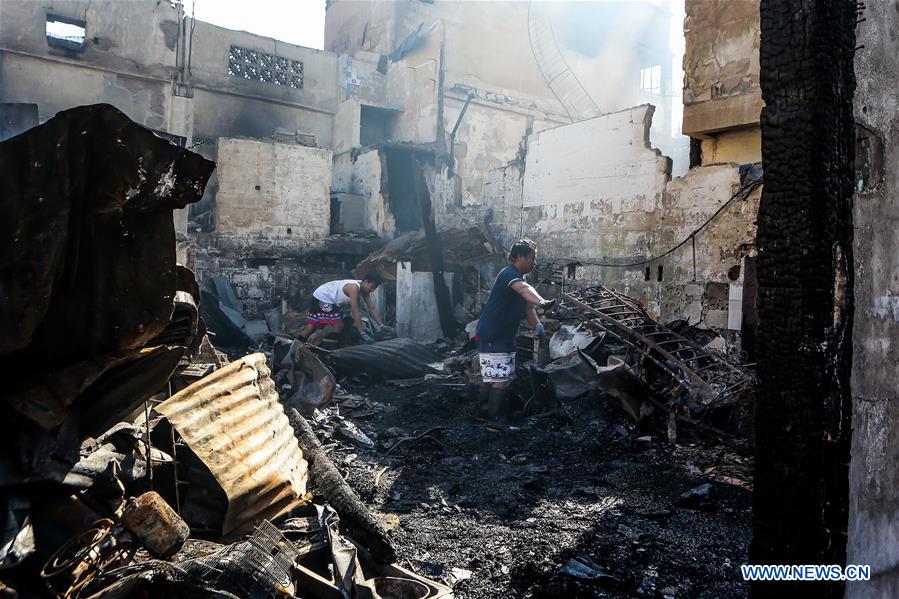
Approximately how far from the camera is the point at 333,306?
9.34m

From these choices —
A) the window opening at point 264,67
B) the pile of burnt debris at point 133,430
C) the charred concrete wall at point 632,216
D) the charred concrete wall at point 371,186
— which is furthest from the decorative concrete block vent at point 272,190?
the pile of burnt debris at point 133,430

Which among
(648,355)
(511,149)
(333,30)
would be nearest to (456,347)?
(648,355)

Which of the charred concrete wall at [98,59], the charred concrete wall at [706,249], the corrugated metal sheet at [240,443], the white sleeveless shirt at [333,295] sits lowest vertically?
the corrugated metal sheet at [240,443]

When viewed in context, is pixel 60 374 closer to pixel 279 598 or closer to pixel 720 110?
pixel 279 598

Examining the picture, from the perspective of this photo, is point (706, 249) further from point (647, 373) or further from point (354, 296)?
point (354, 296)

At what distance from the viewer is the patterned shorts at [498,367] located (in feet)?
20.0

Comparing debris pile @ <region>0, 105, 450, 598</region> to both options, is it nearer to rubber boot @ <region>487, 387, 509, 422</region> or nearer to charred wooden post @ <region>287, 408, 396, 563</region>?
charred wooden post @ <region>287, 408, 396, 563</region>

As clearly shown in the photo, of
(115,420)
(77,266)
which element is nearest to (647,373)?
(115,420)

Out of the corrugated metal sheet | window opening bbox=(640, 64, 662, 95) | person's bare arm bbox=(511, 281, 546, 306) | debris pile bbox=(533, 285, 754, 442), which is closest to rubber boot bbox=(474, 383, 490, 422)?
debris pile bbox=(533, 285, 754, 442)

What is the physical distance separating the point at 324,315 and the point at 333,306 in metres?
0.21

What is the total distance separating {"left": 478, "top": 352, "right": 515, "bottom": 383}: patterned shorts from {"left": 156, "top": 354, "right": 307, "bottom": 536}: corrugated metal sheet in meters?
2.74

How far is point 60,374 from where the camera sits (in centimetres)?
206

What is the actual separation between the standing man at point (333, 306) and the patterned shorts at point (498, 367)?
10.8ft

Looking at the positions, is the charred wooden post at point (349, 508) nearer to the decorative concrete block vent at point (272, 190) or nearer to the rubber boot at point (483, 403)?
the rubber boot at point (483, 403)
